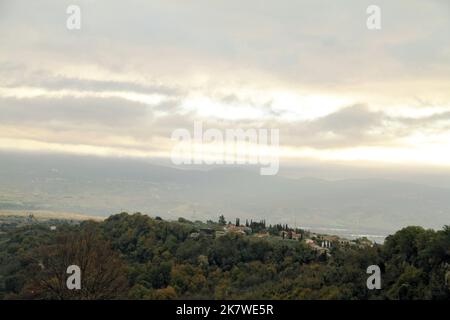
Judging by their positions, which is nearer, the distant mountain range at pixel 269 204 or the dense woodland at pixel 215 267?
the dense woodland at pixel 215 267

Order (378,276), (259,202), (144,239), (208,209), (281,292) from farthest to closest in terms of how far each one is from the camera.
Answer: (259,202) < (208,209) < (144,239) < (281,292) < (378,276)

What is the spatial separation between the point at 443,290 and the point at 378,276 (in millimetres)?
3372

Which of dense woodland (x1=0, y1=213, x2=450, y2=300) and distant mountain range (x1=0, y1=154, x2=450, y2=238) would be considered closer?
dense woodland (x1=0, y1=213, x2=450, y2=300)

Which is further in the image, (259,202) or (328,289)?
(259,202)

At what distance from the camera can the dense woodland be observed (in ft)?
77.2

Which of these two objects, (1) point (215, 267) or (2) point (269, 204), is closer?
(1) point (215, 267)

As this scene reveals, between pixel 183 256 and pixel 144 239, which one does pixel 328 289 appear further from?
pixel 144 239

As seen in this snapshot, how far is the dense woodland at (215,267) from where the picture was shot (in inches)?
926

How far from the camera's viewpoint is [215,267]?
4231cm

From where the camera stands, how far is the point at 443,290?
67.0 feet
